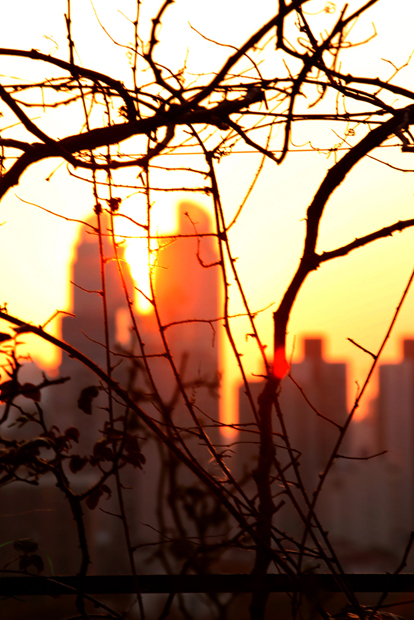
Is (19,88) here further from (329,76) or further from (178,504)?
(178,504)

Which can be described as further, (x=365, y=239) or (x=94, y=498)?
(x=94, y=498)

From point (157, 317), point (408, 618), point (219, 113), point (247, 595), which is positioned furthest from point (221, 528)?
point (219, 113)

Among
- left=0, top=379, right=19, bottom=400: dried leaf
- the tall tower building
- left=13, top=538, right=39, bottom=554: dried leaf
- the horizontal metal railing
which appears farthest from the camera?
the tall tower building

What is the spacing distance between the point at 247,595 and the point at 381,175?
806 mm

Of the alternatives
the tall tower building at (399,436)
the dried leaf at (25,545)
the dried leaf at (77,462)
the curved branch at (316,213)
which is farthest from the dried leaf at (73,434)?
the tall tower building at (399,436)

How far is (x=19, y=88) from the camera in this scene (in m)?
0.93

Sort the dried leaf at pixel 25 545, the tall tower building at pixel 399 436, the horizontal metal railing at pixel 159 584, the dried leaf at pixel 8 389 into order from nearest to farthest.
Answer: the dried leaf at pixel 8 389 < the horizontal metal railing at pixel 159 584 < the dried leaf at pixel 25 545 < the tall tower building at pixel 399 436

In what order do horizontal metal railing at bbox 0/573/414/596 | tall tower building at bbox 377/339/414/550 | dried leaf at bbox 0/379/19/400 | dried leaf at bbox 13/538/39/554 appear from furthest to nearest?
tall tower building at bbox 377/339/414/550 → dried leaf at bbox 13/538/39/554 → horizontal metal railing at bbox 0/573/414/596 → dried leaf at bbox 0/379/19/400

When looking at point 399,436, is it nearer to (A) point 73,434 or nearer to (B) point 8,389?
(A) point 73,434

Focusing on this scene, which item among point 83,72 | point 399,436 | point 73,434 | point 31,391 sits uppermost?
point 83,72

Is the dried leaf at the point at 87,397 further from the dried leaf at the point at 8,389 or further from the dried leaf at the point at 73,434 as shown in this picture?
the dried leaf at the point at 8,389

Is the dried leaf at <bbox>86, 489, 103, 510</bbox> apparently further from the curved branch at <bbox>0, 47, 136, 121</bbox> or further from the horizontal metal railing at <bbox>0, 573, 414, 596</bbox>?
the curved branch at <bbox>0, 47, 136, 121</bbox>

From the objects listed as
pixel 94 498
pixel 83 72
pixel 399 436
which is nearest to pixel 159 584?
pixel 94 498

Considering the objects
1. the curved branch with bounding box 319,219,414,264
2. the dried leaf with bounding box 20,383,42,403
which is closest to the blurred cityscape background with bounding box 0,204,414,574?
the dried leaf with bounding box 20,383,42,403
